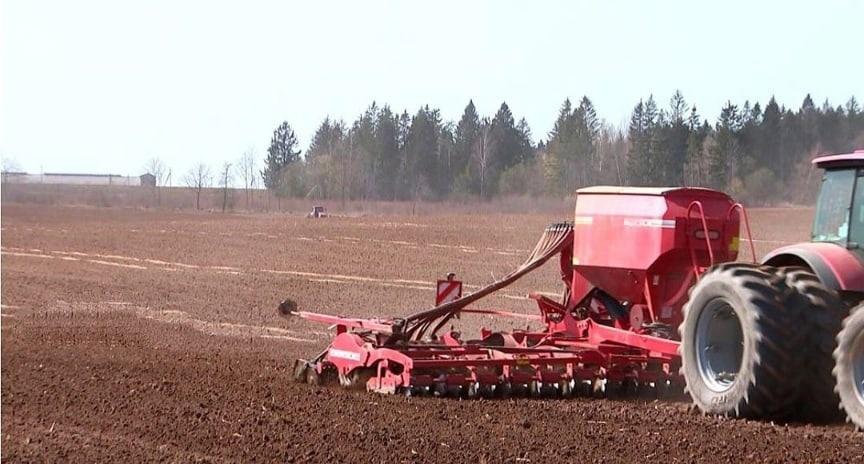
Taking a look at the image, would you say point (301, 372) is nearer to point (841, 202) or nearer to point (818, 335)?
point (818, 335)

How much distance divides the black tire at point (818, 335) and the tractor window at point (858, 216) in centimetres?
36

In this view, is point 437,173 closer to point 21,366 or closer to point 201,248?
point 201,248

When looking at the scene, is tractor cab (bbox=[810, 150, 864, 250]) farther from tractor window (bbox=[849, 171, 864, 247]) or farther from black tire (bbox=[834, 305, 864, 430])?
black tire (bbox=[834, 305, 864, 430])

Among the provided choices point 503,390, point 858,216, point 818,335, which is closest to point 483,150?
point 503,390

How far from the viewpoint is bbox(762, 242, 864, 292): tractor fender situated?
22.2 ft

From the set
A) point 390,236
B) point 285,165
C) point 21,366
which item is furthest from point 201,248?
point 285,165

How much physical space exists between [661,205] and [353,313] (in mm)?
7009

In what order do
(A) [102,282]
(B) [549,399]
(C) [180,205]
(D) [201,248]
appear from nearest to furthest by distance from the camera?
(B) [549,399], (A) [102,282], (D) [201,248], (C) [180,205]

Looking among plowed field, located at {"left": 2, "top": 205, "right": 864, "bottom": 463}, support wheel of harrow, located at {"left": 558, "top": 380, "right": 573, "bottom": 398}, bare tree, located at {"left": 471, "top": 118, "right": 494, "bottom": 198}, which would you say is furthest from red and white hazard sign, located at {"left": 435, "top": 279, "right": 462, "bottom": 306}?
bare tree, located at {"left": 471, "top": 118, "right": 494, "bottom": 198}

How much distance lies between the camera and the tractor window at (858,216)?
22.9 feet

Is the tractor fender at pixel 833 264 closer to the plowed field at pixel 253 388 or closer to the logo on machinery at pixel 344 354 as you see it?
the plowed field at pixel 253 388

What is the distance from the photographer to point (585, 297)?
31.2 feet

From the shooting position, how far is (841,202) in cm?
716

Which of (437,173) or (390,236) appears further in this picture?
(437,173)
